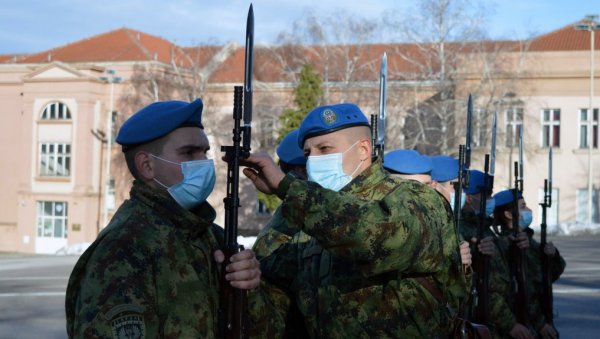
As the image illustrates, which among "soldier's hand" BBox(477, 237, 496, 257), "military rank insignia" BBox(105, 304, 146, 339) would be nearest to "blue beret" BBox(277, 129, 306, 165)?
"soldier's hand" BBox(477, 237, 496, 257)

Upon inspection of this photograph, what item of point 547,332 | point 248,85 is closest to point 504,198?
→ point 547,332

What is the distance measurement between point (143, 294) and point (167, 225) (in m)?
0.34

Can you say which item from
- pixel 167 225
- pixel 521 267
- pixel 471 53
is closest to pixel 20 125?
pixel 471 53

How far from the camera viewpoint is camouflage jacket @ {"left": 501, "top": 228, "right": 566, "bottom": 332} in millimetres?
7931

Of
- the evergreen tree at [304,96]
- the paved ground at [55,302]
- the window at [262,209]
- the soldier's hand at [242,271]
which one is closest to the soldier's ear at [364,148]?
the soldier's hand at [242,271]

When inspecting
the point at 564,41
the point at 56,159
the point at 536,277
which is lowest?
the point at 536,277

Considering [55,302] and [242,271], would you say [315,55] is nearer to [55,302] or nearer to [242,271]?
[55,302]

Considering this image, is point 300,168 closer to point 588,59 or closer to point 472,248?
point 472,248

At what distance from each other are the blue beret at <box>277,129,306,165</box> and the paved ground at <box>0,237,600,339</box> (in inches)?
250

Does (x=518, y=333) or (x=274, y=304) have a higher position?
(x=274, y=304)

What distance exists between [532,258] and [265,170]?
6148 mm

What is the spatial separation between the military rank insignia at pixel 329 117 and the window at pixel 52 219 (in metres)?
49.7

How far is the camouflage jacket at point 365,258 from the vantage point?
2957 mm

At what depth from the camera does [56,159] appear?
52.0 m
